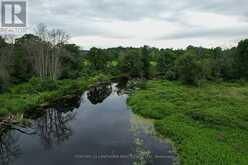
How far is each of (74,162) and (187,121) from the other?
9.83m

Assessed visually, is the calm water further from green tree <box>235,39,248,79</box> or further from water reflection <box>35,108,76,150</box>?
green tree <box>235,39,248,79</box>

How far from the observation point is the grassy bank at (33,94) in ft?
73.8

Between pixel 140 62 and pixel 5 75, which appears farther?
pixel 140 62

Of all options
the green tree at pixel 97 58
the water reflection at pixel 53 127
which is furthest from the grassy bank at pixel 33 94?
the green tree at pixel 97 58

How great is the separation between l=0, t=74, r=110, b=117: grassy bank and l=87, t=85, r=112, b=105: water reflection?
1.83 metres

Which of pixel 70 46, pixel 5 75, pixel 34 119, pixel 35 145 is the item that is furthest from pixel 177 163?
pixel 70 46

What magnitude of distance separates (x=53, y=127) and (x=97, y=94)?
17675 millimetres

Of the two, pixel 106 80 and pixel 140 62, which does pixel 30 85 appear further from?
pixel 140 62

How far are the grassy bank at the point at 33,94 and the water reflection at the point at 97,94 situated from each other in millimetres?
1826

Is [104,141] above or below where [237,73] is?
below

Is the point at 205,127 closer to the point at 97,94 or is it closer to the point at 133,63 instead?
the point at 97,94

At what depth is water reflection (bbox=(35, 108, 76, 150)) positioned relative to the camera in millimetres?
17312

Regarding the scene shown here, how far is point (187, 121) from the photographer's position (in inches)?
716

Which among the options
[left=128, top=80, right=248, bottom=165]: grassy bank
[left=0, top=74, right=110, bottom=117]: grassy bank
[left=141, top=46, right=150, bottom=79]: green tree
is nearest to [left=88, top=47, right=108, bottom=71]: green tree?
[left=141, top=46, right=150, bottom=79]: green tree
